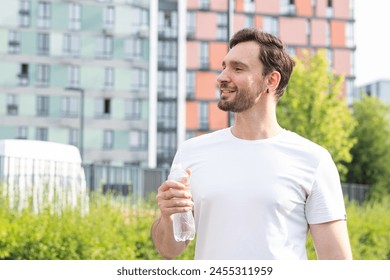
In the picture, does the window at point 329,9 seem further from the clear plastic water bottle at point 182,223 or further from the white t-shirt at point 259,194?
the clear plastic water bottle at point 182,223

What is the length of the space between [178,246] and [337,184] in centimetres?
61

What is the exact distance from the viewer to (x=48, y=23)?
190 ft

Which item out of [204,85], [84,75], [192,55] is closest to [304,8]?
[192,55]

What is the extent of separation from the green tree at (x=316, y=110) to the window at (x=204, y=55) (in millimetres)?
23614

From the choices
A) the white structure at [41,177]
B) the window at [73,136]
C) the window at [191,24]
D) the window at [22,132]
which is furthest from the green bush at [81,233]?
the window at [191,24]

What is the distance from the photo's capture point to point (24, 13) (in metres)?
57.6

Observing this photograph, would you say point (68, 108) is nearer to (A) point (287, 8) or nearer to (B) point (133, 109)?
(B) point (133, 109)

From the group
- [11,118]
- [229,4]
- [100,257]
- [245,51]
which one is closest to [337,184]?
[245,51]

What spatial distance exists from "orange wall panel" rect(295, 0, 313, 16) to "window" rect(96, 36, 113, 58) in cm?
1559

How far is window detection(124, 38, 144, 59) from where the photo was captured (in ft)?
192

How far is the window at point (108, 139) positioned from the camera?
58.4 m

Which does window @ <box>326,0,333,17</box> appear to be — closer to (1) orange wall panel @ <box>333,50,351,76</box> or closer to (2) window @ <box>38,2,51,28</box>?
(1) orange wall panel @ <box>333,50,351,76</box>

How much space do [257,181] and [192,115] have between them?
60293mm

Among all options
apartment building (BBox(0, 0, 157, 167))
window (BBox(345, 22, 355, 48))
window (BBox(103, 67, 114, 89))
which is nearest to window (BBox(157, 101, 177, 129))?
apartment building (BBox(0, 0, 157, 167))
